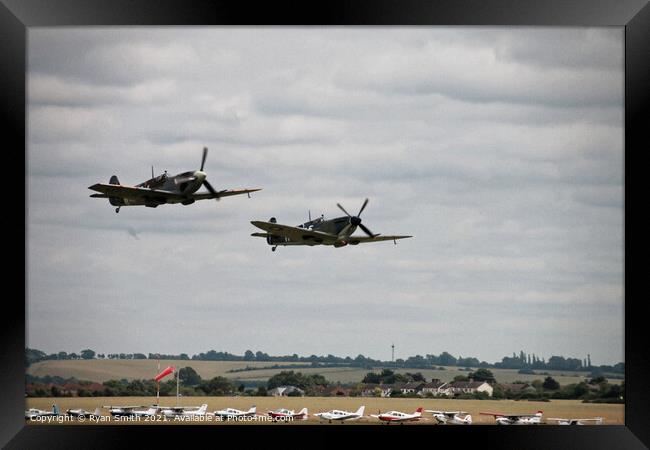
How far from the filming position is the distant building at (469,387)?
35969 millimetres

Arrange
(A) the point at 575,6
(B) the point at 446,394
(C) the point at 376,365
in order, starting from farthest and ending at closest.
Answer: (C) the point at 376,365
(B) the point at 446,394
(A) the point at 575,6

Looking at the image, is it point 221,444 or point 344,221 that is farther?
point 344,221

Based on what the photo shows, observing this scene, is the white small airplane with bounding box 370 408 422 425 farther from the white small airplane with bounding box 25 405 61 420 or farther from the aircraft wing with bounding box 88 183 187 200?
the white small airplane with bounding box 25 405 61 420

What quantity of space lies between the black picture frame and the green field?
12.1m

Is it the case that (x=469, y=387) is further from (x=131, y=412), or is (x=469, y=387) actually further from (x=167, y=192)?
(x=167, y=192)

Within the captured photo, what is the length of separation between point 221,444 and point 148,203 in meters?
8.59

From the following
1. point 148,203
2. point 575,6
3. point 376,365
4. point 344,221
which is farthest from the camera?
point 376,365

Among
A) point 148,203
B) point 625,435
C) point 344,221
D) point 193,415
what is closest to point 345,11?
point 625,435

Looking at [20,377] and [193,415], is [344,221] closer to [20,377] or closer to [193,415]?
[193,415]

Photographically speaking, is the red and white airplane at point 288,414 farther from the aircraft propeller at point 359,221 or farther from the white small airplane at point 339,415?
the aircraft propeller at point 359,221

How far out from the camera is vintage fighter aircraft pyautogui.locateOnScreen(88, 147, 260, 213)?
20.8 meters

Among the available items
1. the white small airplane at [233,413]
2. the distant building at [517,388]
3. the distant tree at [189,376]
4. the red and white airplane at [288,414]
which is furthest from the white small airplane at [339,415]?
the distant tree at [189,376]

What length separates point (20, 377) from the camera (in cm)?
1352

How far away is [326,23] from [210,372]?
88.7 feet
